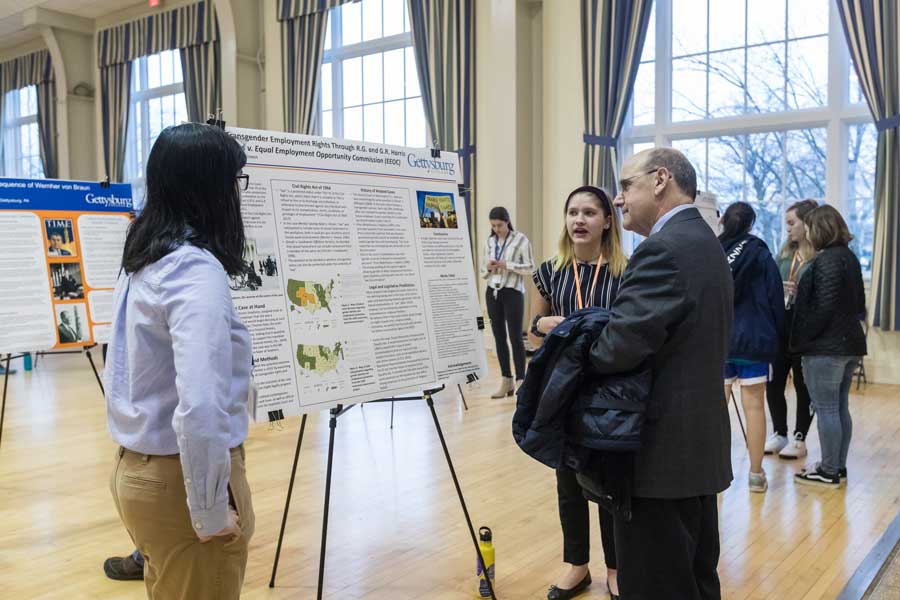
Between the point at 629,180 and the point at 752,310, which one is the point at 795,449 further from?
the point at 629,180

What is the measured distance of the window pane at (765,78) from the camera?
747cm

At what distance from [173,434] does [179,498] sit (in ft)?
0.37

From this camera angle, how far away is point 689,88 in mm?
8008

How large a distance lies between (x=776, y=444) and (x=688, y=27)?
4927 millimetres

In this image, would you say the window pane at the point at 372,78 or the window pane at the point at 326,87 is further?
the window pane at the point at 326,87

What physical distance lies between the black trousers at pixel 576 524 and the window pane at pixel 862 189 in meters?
5.60

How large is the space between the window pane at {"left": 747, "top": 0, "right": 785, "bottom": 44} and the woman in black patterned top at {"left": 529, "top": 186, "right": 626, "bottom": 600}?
5883 millimetres

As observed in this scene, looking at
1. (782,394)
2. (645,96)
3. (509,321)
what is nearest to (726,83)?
(645,96)

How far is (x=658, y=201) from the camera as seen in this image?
71.4 inches

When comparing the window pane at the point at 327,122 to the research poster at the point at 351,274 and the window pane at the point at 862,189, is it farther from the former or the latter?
the research poster at the point at 351,274

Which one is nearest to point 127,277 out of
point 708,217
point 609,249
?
point 609,249

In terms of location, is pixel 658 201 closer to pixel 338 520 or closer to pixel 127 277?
pixel 127 277

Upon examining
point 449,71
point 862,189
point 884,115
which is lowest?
point 862,189

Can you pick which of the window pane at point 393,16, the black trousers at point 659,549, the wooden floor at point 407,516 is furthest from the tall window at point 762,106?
the black trousers at point 659,549
